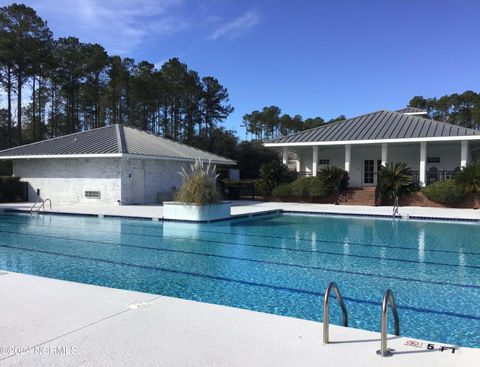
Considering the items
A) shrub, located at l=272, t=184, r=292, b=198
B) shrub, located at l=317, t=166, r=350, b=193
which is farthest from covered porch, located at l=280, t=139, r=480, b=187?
shrub, located at l=272, t=184, r=292, b=198

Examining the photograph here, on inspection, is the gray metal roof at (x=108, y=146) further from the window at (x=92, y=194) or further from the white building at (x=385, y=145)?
the white building at (x=385, y=145)

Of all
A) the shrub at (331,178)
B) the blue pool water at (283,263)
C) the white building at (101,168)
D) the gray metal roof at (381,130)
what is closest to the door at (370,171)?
the gray metal roof at (381,130)

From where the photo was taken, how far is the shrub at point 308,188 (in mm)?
23562

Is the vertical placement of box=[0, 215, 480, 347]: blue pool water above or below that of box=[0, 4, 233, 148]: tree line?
below

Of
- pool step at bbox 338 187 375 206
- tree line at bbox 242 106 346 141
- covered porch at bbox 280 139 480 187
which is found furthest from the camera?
tree line at bbox 242 106 346 141

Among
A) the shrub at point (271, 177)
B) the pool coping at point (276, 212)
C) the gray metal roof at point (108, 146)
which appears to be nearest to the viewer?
the pool coping at point (276, 212)

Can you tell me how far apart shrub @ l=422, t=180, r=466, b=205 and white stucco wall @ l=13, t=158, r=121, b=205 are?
15.9 m

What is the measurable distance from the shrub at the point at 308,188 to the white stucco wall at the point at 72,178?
9.88 m

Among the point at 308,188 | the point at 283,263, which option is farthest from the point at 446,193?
the point at 283,263

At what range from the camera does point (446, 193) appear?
20.7 meters

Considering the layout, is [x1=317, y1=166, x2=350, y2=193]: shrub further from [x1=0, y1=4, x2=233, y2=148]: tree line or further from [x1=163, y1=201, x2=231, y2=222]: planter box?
[x1=0, y1=4, x2=233, y2=148]: tree line

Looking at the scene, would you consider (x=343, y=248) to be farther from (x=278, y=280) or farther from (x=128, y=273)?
(x=128, y=273)

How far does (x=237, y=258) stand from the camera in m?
9.47

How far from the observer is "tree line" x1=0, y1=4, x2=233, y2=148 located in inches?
1211
